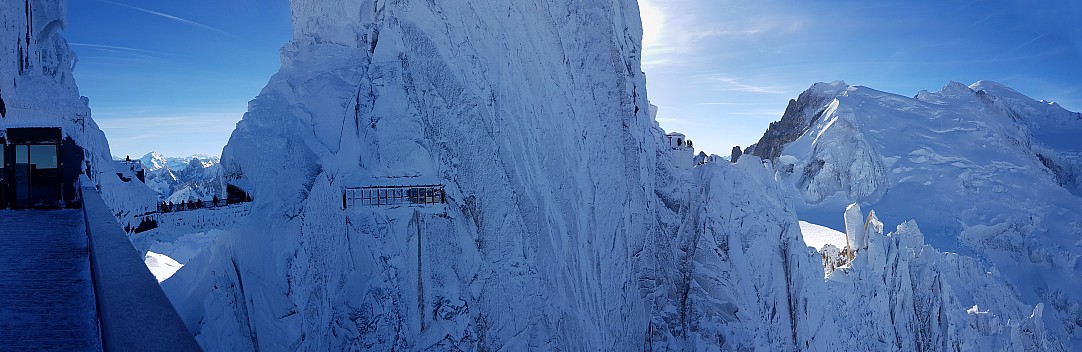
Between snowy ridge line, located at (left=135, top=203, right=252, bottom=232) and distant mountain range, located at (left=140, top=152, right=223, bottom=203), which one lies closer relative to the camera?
snowy ridge line, located at (left=135, top=203, right=252, bottom=232)

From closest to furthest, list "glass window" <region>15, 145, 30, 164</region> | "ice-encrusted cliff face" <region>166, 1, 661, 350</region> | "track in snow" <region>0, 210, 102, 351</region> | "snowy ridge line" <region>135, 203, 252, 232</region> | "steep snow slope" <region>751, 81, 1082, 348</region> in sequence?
"track in snow" <region>0, 210, 102, 351</region>, "glass window" <region>15, 145, 30, 164</region>, "ice-encrusted cliff face" <region>166, 1, 661, 350</region>, "snowy ridge line" <region>135, 203, 252, 232</region>, "steep snow slope" <region>751, 81, 1082, 348</region>

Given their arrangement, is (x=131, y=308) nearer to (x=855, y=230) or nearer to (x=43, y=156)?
(x=43, y=156)

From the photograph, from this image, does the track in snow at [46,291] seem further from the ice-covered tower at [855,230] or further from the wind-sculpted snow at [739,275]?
the ice-covered tower at [855,230]

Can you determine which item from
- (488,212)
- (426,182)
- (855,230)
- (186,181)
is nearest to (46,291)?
(426,182)

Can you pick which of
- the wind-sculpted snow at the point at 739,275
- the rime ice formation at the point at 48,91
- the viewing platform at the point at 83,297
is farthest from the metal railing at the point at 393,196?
the wind-sculpted snow at the point at 739,275

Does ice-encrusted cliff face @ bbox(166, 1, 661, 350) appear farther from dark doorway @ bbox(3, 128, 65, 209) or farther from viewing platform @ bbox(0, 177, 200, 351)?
viewing platform @ bbox(0, 177, 200, 351)

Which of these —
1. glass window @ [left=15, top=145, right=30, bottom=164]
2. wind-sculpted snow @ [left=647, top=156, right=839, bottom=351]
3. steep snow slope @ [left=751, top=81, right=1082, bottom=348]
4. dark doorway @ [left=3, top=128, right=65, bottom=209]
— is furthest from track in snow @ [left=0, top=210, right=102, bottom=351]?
steep snow slope @ [left=751, top=81, right=1082, bottom=348]

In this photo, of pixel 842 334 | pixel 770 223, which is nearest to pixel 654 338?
pixel 770 223
